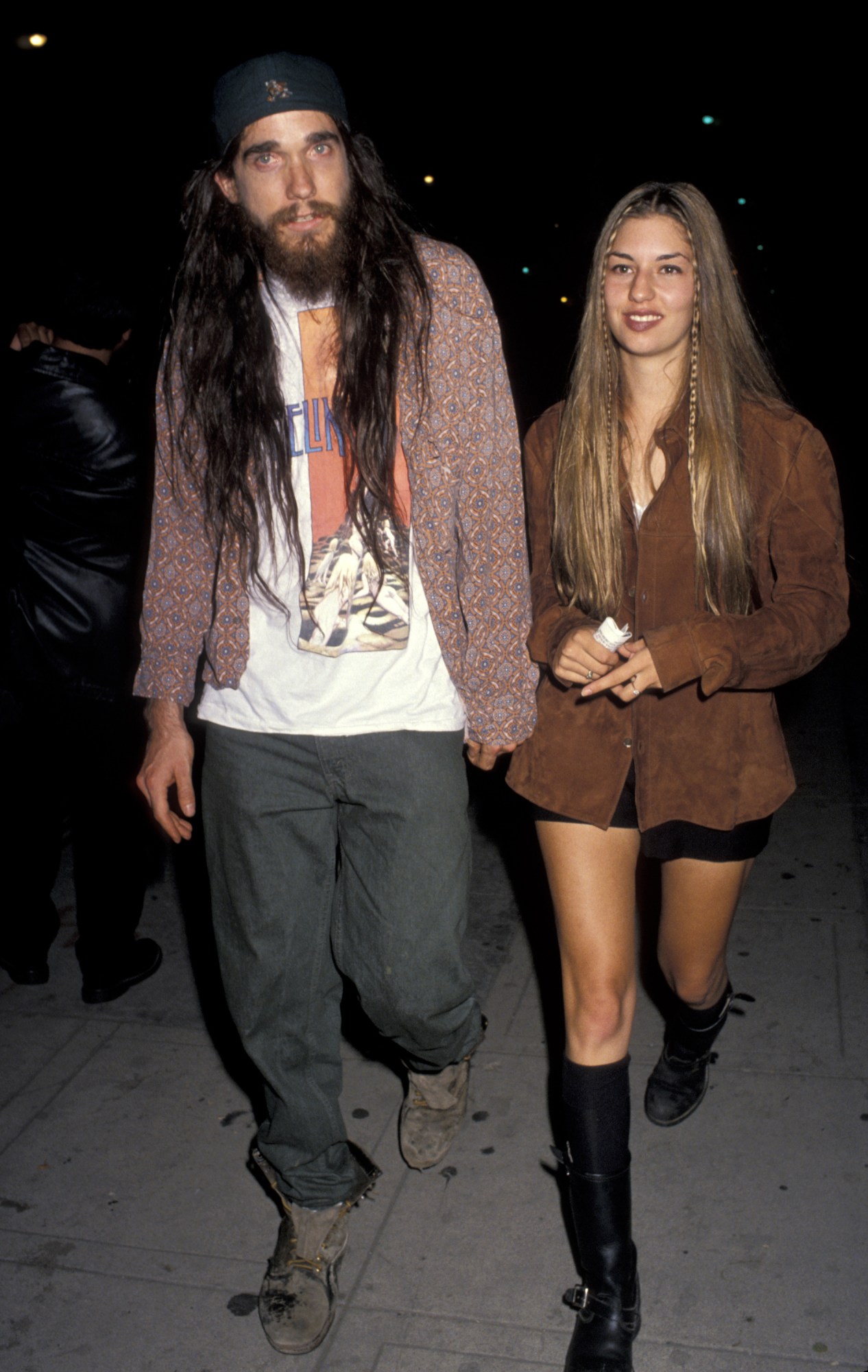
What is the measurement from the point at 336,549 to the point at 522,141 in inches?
1026

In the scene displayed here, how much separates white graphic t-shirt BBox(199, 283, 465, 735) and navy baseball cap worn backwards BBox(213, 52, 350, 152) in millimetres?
325

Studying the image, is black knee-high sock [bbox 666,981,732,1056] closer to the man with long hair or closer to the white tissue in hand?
the man with long hair

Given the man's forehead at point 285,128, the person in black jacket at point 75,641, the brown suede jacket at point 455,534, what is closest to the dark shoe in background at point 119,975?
the person in black jacket at point 75,641

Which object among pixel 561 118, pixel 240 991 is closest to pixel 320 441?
pixel 240 991

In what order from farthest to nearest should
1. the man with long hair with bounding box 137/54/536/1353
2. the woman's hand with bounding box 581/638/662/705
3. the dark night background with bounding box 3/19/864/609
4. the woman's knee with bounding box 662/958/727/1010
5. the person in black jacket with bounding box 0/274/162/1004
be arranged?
1. the dark night background with bounding box 3/19/864/609
2. the person in black jacket with bounding box 0/274/162/1004
3. the woman's knee with bounding box 662/958/727/1010
4. the man with long hair with bounding box 137/54/536/1353
5. the woman's hand with bounding box 581/638/662/705

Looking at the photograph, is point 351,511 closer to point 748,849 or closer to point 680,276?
point 680,276

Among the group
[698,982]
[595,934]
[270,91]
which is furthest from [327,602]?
[698,982]

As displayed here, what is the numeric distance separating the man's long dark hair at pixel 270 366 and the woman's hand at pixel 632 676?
489 millimetres

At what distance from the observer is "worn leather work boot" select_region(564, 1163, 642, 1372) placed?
2299 mm

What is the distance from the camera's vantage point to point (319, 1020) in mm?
2615

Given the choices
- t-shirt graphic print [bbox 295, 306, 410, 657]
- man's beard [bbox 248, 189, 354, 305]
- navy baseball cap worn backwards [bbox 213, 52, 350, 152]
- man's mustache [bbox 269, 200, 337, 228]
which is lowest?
t-shirt graphic print [bbox 295, 306, 410, 657]

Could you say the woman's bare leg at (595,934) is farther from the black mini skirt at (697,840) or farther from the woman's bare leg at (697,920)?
the woman's bare leg at (697,920)

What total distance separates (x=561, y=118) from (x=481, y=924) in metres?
24.1

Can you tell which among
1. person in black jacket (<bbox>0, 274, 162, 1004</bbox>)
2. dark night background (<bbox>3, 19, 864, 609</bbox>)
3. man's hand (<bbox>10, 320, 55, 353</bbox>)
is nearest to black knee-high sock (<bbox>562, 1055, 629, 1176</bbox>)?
dark night background (<bbox>3, 19, 864, 609</bbox>)
